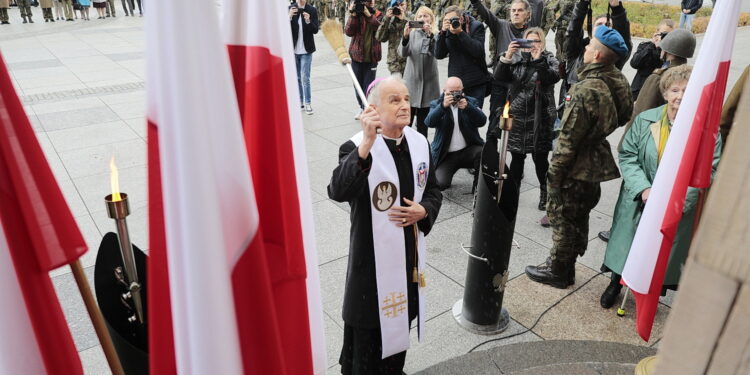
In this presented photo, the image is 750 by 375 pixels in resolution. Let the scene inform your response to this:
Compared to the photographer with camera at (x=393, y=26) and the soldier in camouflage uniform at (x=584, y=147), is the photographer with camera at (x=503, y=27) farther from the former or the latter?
the soldier in camouflage uniform at (x=584, y=147)

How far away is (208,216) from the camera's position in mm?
1248

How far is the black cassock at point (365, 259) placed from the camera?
276cm

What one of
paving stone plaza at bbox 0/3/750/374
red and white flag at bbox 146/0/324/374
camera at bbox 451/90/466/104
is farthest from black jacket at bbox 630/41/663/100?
red and white flag at bbox 146/0/324/374

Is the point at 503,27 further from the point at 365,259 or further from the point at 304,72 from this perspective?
the point at 365,259

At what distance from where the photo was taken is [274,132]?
5.31 ft

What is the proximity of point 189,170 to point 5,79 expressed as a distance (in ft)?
1.92

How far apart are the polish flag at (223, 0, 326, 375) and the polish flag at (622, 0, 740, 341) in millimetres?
1930

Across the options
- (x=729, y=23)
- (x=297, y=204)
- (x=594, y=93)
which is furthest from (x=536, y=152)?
(x=297, y=204)

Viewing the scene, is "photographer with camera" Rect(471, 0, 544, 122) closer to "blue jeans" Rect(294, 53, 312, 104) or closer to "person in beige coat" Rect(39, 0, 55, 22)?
"blue jeans" Rect(294, 53, 312, 104)

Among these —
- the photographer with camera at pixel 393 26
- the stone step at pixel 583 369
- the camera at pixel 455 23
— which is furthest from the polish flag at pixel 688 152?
the photographer with camera at pixel 393 26

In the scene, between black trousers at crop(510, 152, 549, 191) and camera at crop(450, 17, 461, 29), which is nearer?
black trousers at crop(510, 152, 549, 191)

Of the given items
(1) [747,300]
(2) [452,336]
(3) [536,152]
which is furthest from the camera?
(3) [536,152]

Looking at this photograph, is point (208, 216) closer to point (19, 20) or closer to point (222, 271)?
point (222, 271)

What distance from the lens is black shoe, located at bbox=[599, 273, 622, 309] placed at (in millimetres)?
4164
